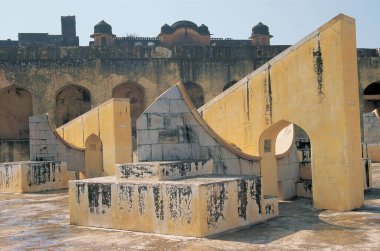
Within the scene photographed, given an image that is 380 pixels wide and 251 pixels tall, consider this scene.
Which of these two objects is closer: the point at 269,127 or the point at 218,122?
the point at 269,127

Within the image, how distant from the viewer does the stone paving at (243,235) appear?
5.04 meters

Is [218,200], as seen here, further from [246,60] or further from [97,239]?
[246,60]

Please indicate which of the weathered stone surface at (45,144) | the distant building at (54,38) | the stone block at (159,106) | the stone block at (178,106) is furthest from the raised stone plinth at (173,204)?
the distant building at (54,38)

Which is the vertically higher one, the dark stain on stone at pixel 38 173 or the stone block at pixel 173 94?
the stone block at pixel 173 94

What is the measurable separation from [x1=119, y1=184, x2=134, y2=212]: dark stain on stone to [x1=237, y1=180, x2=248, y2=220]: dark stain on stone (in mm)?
1365

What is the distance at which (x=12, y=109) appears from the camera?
19.5m

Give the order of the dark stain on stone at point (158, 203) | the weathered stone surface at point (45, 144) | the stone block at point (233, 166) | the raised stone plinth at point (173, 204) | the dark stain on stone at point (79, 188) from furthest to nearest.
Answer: the weathered stone surface at point (45, 144), the stone block at point (233, 166), the dark stain on stone at point (79, 188), the dark stain on stone at point (158, 203), the raised stone plinth at point (173, 204)

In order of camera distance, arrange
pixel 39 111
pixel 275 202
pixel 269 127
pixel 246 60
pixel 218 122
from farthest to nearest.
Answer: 1. pixel 246 60
2. pixel 39 111
3. pixel 218 122
4. pixel 269 127
5. pixel 275 202

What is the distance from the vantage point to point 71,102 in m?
19.8

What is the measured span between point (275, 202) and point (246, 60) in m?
13.3

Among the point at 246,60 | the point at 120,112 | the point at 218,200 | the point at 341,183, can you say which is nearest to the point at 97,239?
the point at 218,200

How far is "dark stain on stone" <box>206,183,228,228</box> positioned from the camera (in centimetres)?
547

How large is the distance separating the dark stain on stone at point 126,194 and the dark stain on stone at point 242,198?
4.48ft

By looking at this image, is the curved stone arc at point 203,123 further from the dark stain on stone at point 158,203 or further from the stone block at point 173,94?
the dark stain on stone at point 158,203
